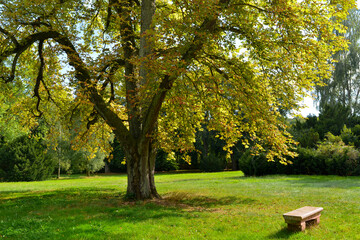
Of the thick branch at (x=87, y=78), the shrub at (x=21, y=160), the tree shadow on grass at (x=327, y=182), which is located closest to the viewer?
the thick branch at (x=87, y=78)

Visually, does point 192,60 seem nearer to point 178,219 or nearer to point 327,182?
point 178,219

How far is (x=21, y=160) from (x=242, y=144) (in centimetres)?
2425

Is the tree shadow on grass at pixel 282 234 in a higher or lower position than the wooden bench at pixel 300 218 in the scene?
lower

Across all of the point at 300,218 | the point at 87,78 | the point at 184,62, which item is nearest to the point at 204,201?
the point at 300,218

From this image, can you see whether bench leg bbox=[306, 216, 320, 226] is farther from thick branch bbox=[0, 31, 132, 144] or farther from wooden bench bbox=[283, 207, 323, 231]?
thick branch bbox=[0, 31, 132, 144]

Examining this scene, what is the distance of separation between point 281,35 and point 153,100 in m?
5.27

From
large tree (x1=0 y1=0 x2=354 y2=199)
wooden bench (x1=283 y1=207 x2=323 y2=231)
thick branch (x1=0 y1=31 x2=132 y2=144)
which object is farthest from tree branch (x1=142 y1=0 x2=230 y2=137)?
wooden bench (x1=283 y1=207 x2=323 y2=231)

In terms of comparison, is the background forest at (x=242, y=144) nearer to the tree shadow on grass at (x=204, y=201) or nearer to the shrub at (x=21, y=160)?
the shrub at (x=21, y=160)

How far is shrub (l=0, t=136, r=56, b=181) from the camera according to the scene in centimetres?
3170

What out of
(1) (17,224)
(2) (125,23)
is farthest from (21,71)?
(1) (17,224)

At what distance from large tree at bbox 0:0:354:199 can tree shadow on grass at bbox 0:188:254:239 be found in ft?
6.86

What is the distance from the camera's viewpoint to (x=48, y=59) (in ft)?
52.3

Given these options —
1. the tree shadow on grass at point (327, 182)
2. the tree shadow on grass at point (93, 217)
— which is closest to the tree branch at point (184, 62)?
the tree shadow on grass at point (93, 217)

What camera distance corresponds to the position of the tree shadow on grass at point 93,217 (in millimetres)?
6992
